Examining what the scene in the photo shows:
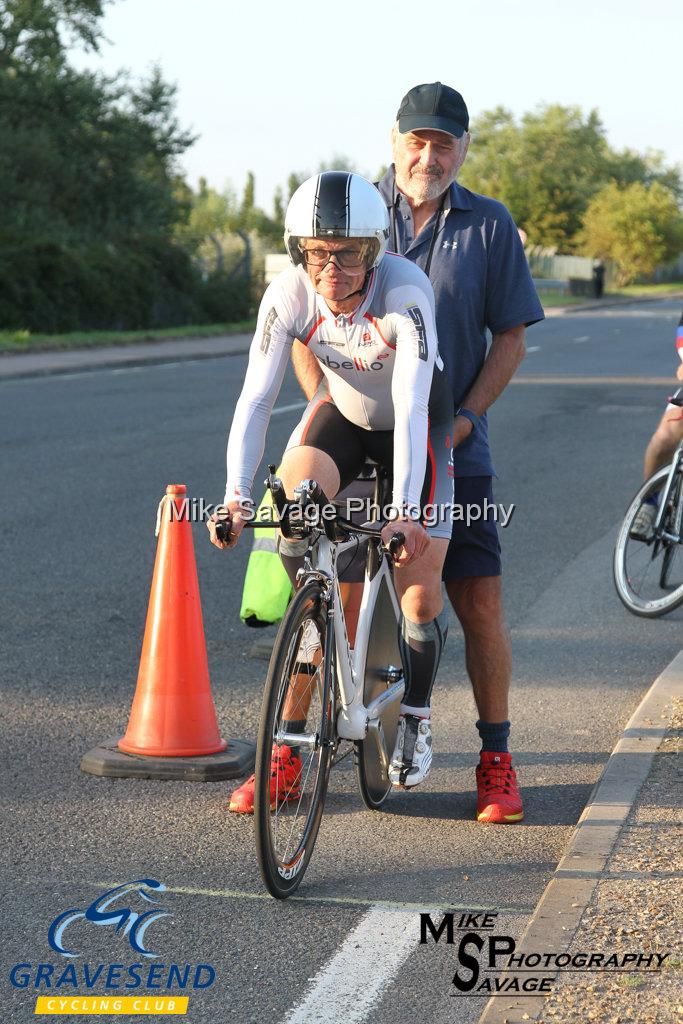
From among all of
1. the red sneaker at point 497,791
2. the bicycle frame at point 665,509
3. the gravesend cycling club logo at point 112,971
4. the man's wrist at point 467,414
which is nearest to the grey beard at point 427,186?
the man's wrist at point 467,414

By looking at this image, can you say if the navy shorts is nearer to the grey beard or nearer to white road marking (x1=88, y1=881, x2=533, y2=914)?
the grey beard

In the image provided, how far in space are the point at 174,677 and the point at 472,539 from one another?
1.15 m

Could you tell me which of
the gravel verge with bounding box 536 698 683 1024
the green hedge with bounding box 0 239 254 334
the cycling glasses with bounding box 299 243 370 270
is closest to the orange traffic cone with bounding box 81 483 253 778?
the cycling glasses with bounding box 299 243 370 270

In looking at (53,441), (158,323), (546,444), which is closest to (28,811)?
(53,441)

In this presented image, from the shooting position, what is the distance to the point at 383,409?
438cm

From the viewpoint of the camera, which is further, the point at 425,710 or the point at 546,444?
the point at 546,444

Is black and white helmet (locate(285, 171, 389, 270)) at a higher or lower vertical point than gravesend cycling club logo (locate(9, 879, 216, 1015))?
higher

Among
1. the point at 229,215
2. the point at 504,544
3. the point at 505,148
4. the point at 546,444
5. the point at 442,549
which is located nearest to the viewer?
the point at 442,549

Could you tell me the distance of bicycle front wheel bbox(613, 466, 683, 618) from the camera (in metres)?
7.82

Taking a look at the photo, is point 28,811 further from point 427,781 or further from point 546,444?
point 546,444

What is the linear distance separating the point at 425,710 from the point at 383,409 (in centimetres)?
96

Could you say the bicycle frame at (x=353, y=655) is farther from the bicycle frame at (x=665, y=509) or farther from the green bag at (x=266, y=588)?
the bicycle frame at (x=665, y=509)

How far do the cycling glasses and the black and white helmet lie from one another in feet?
0.07

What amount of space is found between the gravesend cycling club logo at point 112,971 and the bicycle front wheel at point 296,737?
0.35 m
